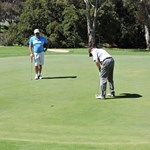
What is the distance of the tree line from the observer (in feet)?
160

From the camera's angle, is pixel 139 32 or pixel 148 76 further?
pixel 139 32

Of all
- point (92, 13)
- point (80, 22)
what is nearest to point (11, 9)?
point (80, 22)

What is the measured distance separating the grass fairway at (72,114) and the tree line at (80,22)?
3175cm

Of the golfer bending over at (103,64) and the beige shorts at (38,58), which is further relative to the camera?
the beige shorts at (38,58)

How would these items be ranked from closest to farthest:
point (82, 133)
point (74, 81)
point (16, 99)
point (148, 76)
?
point (82, 133) → point (16, 99) → point (74, 81) → point (148, 76)

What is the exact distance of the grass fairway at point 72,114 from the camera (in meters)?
7.61

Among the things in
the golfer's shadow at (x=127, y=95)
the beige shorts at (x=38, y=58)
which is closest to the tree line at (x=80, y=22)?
the beige shorts at (x=38, y=58)

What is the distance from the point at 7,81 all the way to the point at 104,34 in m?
36.8

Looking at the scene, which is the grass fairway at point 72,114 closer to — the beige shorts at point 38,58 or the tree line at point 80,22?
the beige shorts at point 38,58

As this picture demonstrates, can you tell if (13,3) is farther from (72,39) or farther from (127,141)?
(127,141)

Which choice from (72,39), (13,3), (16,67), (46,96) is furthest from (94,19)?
(46,96)

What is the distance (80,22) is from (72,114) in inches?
1594

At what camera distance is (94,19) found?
4659 cm

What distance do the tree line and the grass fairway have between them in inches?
1250
